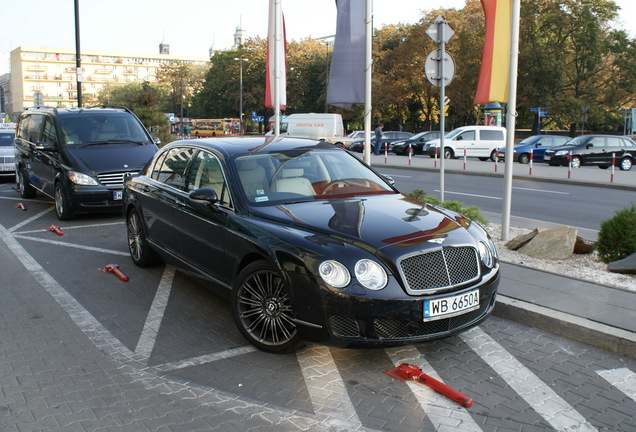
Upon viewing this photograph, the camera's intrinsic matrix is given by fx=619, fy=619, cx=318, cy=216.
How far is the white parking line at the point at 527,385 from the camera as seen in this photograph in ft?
11.9

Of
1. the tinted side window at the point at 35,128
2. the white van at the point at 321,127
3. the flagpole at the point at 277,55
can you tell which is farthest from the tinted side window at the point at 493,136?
the tinted side window at the point at 35,128

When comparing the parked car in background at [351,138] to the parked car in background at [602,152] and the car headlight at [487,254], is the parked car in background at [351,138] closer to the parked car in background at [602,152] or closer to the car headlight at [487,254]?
the parked car in background at [602,152]

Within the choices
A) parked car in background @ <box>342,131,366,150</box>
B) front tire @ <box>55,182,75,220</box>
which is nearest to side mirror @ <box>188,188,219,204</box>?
front tire @ <box>55,182,75,220</box>

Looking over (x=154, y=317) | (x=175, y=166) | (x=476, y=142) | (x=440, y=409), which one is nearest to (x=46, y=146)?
(x=175, y=166)

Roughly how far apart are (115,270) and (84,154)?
455cm

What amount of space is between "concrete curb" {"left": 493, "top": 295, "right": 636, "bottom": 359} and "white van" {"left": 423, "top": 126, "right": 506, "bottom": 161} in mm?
28467

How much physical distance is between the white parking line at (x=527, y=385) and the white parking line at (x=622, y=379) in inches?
18.5

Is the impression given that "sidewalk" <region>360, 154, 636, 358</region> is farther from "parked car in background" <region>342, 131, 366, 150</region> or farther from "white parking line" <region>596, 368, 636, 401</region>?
"parked car in background" <region>342, 131, 366, 150</region>

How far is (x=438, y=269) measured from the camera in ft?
14.1

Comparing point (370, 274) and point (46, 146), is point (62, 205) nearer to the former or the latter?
point (46, 146)

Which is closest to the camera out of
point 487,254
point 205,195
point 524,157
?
point 487,254

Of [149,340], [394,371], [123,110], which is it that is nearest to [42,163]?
[123,110]

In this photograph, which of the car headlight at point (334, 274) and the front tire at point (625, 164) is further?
the front tire at point (625, 164)

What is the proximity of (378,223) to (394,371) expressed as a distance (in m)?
1.08
